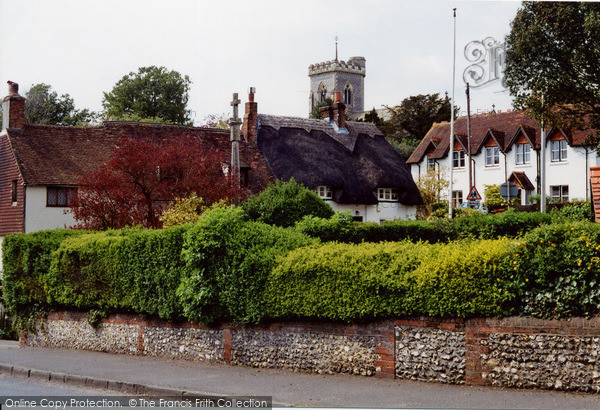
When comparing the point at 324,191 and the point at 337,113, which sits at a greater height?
the point at 337,113

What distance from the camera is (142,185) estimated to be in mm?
25359

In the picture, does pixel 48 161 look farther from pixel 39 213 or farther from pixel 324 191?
pixel 324 191

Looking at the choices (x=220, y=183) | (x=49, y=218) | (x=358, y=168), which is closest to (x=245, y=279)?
(x=220, y=183)

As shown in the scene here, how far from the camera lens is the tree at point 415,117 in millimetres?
73688

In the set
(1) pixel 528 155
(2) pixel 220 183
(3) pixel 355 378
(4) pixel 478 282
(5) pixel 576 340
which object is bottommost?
(3) pixel 355 378

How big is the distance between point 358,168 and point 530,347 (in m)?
38.2

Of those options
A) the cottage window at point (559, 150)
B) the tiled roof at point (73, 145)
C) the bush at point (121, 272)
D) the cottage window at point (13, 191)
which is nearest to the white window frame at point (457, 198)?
the cottage window at point (559, 150)

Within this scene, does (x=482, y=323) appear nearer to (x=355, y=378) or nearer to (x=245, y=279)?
(x=355, y=378)

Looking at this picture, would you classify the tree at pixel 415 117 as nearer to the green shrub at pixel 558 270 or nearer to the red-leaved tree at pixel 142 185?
the red-leaved tree at pixel 142 185

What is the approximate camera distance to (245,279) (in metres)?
14.1

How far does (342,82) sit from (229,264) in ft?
356

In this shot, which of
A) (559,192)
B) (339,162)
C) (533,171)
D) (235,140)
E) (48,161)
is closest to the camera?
(235,140)

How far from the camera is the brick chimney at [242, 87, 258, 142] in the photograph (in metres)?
47.0

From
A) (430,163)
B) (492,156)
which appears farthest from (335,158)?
(430,163)
